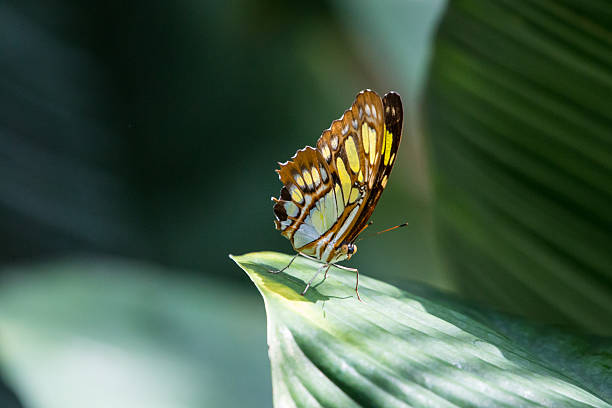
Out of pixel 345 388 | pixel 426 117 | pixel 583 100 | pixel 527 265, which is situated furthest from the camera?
pixel 426 117

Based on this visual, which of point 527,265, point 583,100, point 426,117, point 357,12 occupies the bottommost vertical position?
point 527,265

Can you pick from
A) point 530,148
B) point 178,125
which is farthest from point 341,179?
point 178,125

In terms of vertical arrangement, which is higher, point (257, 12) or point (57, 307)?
point (257, 12)

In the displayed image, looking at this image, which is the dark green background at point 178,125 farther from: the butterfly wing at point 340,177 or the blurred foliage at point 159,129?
the butterfly wing at point 340,177

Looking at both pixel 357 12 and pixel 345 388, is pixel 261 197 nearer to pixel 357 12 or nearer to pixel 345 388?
pixel 357 12

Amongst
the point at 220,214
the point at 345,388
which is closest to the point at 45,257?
the point at 220,214

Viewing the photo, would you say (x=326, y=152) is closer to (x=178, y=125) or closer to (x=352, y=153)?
(x=352, y=153)

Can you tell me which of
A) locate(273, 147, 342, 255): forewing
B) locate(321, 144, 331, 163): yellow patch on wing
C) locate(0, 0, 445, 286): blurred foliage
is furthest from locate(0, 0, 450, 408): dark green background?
locate(321, 144, 331, 163): yellow patch on wing
